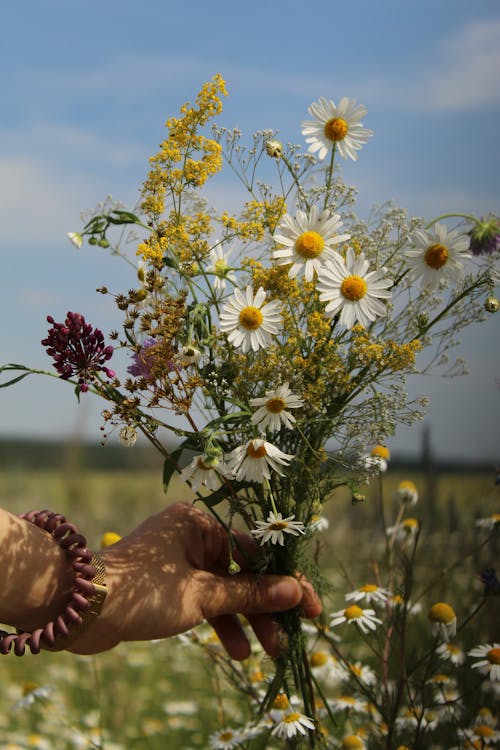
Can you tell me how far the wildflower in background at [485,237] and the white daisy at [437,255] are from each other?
0.03 metres

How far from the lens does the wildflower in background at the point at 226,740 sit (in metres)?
1.44

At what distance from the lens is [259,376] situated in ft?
3.48

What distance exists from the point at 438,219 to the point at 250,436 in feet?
1.20

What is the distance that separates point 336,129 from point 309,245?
20 cm

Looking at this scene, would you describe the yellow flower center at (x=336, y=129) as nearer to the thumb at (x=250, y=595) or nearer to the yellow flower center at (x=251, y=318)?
the yellow flower center at (x=251, y=318)

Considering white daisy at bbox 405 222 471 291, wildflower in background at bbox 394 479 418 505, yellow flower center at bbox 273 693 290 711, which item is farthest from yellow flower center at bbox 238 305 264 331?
wildflower in background at bbox 394 479 418 505

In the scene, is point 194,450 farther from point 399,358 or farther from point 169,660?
point 169,660

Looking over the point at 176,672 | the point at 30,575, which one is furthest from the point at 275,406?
the point at 176,672

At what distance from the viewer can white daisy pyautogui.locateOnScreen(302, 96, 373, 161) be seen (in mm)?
1124

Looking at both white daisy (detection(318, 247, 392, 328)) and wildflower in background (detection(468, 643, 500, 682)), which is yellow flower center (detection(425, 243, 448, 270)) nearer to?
white daisy (detection(318, 247, 392, 328))

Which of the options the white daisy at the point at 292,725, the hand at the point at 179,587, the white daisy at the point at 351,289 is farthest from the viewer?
the white daisy at the point at 292,725

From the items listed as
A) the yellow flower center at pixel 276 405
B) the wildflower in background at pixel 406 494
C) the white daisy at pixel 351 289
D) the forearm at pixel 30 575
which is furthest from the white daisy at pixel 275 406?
the wildflower in background at pixel 406 494

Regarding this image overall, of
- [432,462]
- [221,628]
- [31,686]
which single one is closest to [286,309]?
[221,628]

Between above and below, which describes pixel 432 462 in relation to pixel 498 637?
above
